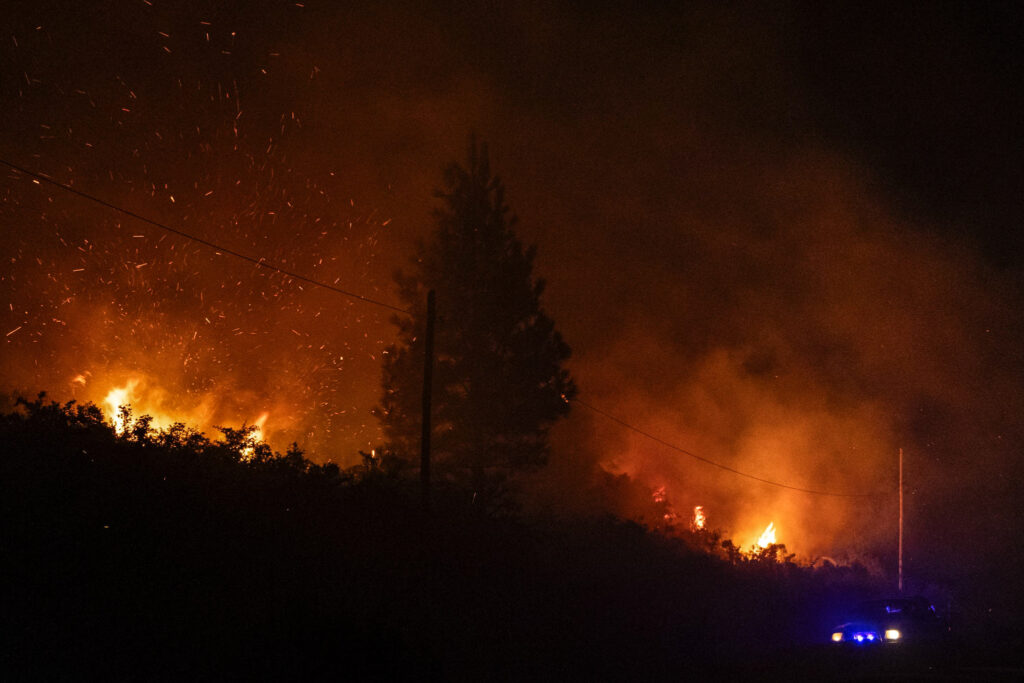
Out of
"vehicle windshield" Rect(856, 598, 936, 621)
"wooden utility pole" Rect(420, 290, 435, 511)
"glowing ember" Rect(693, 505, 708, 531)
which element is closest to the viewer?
"wooden utility pole" Rect(420, 290, 435, 511)

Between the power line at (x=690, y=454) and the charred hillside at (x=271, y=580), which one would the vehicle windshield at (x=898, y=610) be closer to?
the charred hillside at (x=271, y=580)

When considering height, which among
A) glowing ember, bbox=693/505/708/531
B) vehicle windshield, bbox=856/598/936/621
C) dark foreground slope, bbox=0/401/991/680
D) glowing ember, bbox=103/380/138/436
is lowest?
vehicle windshield, bbox=856/598/936/621

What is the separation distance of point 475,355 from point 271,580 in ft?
52.1

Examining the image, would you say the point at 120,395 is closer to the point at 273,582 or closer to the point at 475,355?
the point at 475,355

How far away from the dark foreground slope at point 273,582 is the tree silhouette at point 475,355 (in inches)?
227

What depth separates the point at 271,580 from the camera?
11836 mm

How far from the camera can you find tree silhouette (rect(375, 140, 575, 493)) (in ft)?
89.0

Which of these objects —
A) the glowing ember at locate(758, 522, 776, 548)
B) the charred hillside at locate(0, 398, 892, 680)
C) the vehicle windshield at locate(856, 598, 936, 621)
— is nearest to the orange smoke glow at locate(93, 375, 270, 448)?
the charred hillside at locate(0, 398, 892, 680)

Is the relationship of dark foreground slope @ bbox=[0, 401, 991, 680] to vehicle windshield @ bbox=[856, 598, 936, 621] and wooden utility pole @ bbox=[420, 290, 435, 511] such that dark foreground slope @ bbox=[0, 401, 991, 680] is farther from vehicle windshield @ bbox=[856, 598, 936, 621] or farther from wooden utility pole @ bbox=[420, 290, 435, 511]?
vehicle windshield @ bbox=[856, 598, 936, 621]

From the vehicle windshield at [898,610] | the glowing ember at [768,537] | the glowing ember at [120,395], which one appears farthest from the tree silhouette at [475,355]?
the glowing ember at [768,537]

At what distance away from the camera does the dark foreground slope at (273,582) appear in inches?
383

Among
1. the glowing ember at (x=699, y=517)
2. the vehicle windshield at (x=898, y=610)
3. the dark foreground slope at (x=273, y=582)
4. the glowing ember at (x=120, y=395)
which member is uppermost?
the glowing ember at (x=120, y=395)

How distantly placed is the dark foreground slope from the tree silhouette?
5763mm

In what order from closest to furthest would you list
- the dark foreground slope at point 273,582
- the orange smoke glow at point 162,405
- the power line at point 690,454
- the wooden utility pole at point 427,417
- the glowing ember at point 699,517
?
the dark foreground slope at point 273,582, the wooden utility pole at point 427,417, the orange smoke glow at point 162,405, the glowing ember at point 699,517, the power line at point 690,454
